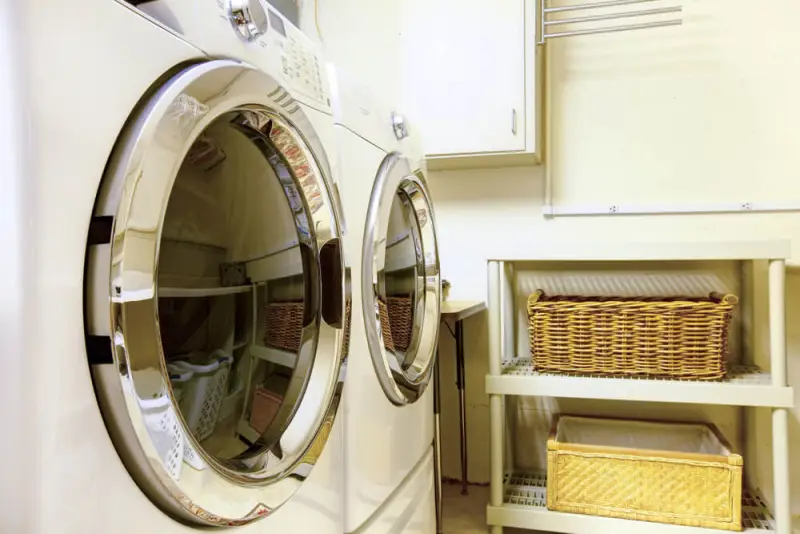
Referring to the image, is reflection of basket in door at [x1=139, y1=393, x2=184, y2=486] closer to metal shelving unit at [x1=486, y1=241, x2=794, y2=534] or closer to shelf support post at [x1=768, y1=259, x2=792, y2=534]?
metal shelving unit at [x1=486, y1=241, x2=794, y2=534]

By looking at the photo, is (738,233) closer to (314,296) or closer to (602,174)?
(602,174)

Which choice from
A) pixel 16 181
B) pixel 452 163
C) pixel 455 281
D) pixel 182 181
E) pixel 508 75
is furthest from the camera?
pixel 455 281

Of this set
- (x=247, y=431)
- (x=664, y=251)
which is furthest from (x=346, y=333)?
(x=664, y=251)

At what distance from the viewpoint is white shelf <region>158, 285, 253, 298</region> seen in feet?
2.15

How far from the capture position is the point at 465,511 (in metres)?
1.89

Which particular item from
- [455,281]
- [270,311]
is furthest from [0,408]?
[455,281]

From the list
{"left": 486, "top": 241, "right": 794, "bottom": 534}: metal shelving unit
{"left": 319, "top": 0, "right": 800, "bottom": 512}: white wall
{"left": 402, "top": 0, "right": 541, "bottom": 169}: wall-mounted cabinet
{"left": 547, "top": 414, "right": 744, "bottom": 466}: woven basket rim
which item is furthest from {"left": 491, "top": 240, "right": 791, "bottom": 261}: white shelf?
{"left": 547, "top": 414, "right": 744, "bottom": 466}: woven basket rim

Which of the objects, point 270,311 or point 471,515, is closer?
point 270,311

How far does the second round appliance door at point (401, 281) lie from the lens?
107cm

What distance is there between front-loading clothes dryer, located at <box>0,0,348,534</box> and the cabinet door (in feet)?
3.14

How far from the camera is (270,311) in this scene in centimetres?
86

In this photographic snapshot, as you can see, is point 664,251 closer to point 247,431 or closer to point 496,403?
point 496,403

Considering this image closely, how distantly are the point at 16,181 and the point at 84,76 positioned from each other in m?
0.11

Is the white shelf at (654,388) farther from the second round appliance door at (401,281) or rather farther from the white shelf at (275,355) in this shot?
the white shelf at (275,355)
